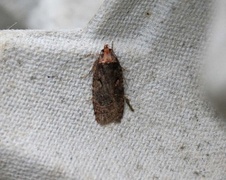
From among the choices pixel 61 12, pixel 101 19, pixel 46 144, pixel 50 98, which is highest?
pixel 61 12

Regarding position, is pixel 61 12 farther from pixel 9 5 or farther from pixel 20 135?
pixel 20 135

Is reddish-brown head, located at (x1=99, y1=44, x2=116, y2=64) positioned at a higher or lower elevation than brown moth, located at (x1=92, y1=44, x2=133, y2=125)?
higher

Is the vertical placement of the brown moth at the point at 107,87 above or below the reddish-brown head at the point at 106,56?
below

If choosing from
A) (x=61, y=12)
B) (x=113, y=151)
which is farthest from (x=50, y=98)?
(x=61, y=12)
